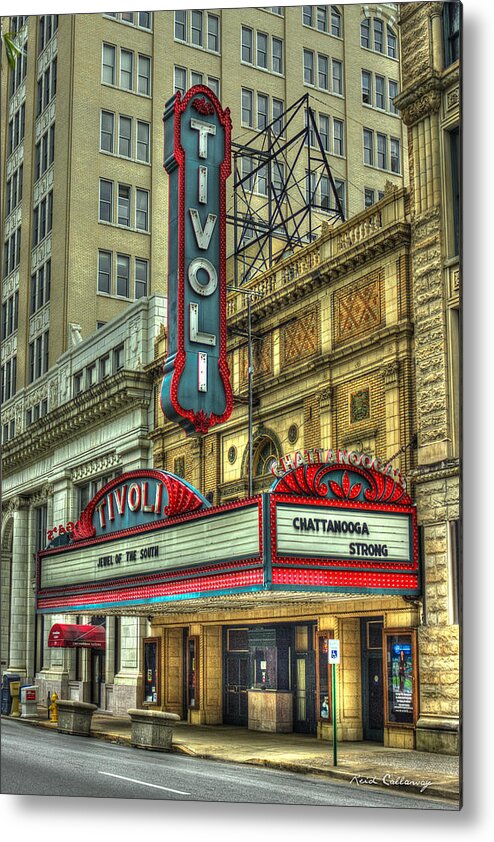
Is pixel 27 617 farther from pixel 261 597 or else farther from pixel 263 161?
pixel 263 161

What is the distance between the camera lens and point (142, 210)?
24.3m

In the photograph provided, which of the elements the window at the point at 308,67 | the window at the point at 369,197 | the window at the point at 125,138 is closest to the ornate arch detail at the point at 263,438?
the window at the point at 369,197

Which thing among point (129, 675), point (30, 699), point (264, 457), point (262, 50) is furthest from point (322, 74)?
point (30, 699)

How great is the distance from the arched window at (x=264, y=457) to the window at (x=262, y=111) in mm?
6824

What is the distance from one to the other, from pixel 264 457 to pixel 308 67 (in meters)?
8.35

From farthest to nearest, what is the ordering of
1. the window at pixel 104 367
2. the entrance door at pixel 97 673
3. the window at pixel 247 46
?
the window at pixel 104 367 → the entrance door at pixel 97 673 → the window at pixel 247 46

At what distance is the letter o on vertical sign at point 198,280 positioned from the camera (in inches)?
866

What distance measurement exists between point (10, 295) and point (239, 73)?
651cm

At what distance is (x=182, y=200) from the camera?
22.1 metres

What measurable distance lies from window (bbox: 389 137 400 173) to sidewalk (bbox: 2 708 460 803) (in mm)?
10687

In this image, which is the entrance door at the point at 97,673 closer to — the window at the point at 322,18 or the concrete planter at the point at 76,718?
the concrete planter at the point at 76,718

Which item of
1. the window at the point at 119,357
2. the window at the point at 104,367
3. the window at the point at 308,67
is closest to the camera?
the window at the point at 308,67

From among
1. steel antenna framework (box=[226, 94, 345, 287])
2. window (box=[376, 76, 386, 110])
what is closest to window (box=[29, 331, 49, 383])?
steel antenna framework (box=[226, 94, 345, 287])

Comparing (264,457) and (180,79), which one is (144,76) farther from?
(264,457)
